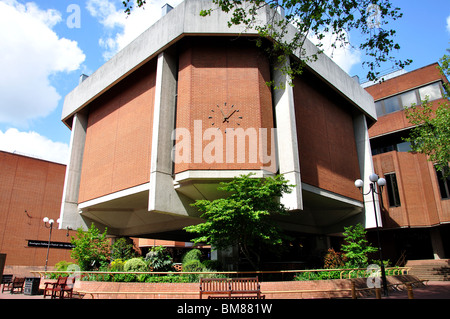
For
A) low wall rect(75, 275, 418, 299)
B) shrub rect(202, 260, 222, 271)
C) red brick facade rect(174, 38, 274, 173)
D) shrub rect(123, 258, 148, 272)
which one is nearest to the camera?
low wall rect(75, 275, 418, 299)

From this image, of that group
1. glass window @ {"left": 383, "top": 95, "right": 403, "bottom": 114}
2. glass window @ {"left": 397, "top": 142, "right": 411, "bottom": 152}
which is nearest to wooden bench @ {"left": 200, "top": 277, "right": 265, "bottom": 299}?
glass window @ {"left": 397, "top": 142, "right": 411, "bottom": 152}

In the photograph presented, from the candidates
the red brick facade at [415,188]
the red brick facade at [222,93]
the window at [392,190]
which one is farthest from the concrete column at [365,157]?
the red brick facade at [222,93]

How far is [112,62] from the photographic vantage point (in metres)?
25.1

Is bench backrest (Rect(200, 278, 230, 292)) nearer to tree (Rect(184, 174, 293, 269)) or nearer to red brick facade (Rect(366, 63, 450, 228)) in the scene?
tree (Rect(184, 174, 293, 269))

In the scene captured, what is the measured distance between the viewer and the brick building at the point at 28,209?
33188 mm

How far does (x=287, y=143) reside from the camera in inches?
778

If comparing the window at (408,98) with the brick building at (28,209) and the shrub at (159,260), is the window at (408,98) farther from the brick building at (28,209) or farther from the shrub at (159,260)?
the brick building at (28,209)

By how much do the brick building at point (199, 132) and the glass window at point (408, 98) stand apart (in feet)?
22.9

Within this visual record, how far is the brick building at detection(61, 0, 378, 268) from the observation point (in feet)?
63.2

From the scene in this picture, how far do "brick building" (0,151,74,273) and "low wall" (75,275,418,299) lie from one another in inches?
921

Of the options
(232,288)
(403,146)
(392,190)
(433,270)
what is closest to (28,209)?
(232,288)

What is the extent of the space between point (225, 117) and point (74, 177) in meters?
15.0

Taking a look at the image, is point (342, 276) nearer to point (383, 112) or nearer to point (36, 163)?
point (383, 112)

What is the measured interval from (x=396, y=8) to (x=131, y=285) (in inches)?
573
